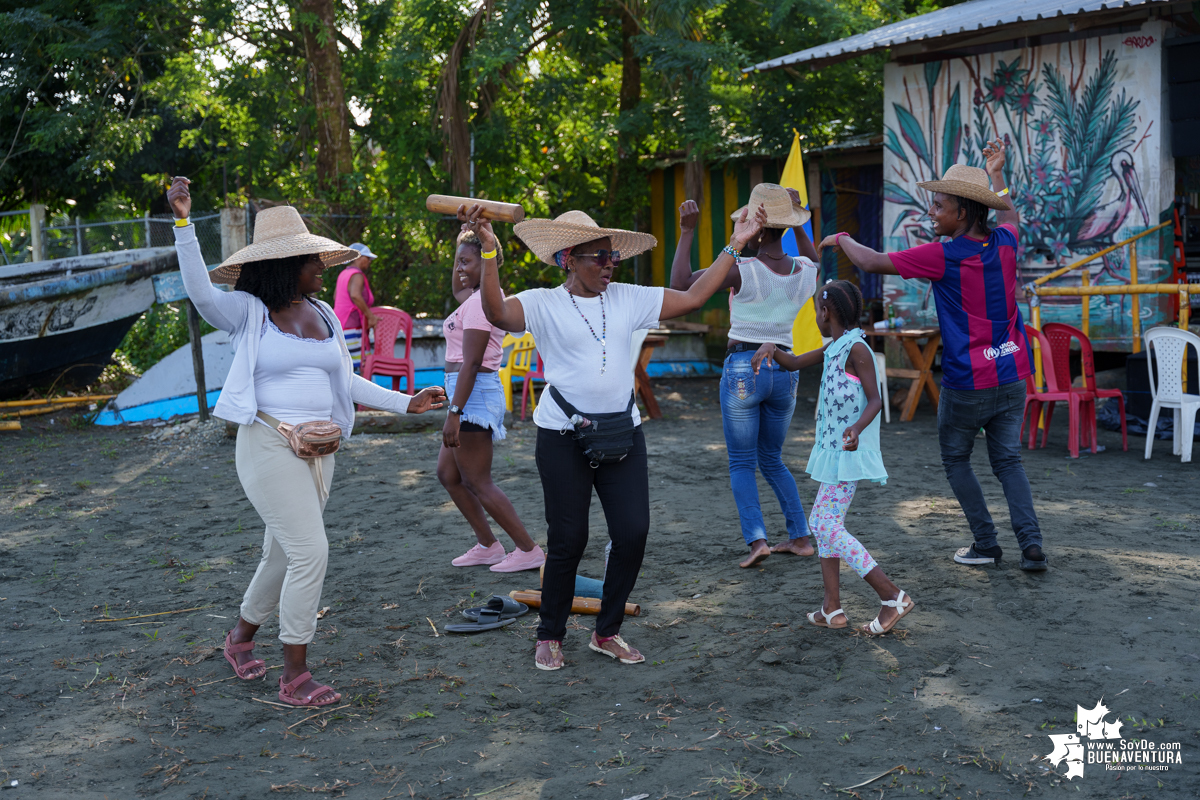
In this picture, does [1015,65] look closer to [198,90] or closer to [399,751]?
[399,751]

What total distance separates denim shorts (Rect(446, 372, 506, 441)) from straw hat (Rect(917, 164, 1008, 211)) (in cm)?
245

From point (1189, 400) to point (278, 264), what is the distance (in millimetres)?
7404

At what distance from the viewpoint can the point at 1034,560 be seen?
16.9 ft

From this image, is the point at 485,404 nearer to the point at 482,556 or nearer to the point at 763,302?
the point at 482,556

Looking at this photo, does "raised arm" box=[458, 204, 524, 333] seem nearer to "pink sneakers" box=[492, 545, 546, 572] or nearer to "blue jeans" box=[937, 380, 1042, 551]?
"pink sneakers" box=[492, 545, 546, 572]

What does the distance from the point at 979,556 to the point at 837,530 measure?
1.39 meters

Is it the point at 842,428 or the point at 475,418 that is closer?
the point at 842,428

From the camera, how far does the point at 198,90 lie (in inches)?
627

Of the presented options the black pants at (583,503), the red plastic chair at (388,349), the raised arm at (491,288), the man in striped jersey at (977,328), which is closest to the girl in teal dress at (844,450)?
the man in striped jersey at (977,328)

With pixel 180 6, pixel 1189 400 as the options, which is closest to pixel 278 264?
pixel 1189 400

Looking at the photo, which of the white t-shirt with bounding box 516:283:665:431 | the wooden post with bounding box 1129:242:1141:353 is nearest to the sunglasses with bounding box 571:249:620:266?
the white t-shirt with bounding box 516:283:665:431

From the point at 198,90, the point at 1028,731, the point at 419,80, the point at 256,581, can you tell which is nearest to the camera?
the point at 1028,731

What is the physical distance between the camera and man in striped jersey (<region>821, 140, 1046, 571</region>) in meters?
5.02

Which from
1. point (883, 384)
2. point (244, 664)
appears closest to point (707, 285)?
point (244, 664)
